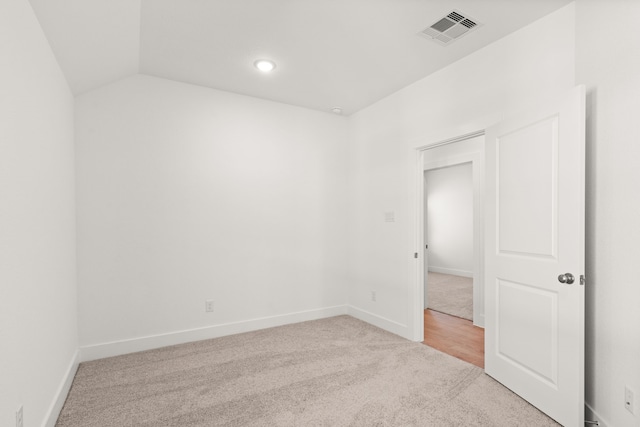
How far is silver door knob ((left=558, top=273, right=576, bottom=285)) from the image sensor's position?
6.45 ft

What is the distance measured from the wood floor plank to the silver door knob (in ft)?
4.06

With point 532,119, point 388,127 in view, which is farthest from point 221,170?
point 532,119

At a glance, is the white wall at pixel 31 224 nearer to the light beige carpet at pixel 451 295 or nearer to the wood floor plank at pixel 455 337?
the wood floor plank at pixel 455 337

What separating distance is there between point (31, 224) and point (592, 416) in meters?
3.42

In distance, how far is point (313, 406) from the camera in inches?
87.6

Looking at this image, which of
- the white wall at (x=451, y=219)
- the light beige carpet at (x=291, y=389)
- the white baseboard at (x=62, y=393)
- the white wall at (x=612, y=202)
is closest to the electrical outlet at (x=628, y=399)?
the white wall at (x=612, y=202)

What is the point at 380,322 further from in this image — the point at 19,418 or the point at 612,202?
the point at 19,418

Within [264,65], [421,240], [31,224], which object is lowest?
[421,240]

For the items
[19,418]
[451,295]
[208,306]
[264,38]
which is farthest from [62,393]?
[451,295]

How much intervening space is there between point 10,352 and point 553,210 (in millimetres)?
3020

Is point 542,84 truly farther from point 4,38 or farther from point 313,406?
point 4,38

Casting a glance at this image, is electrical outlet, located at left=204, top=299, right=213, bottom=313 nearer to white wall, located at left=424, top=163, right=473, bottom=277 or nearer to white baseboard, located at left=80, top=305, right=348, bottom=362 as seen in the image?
white baseboard, located at left=80, top=305, right=348, bottom=362

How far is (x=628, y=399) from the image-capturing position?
5.68 ft

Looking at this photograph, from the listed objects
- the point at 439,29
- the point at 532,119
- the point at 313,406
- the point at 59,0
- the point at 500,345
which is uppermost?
the point at 439,29
